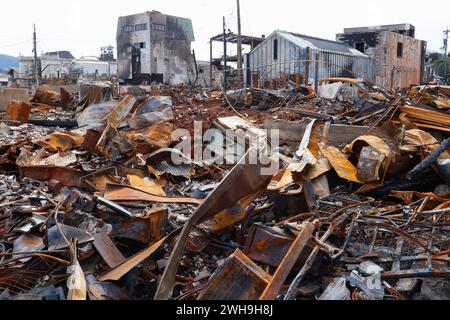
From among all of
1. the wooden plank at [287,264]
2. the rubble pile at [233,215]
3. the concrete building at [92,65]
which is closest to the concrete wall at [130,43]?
the concrete building at [92,65]

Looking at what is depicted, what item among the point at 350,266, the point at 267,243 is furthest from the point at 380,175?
the point at 267,243

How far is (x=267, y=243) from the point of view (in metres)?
3.23

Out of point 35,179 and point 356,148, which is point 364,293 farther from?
point 35,179

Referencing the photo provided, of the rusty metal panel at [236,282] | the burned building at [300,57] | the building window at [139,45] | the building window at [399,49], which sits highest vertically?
the building window at [139,45]

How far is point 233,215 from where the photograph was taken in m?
3.84

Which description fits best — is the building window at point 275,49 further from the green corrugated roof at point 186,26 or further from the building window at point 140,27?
the green corrugated roof at point 186,26

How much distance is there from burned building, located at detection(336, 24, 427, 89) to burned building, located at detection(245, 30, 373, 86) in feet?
3.18

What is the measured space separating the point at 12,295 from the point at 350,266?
2.62 m

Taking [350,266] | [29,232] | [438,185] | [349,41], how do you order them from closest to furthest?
1. [350,266]
2. [29,232]
3. [438,185]
4. [349,41]

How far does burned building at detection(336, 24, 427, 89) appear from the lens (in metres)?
26.0

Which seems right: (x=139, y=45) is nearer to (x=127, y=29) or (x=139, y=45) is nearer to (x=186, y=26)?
(x=127, y=29)

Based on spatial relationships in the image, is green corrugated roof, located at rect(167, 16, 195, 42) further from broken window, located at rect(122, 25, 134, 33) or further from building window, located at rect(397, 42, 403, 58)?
building window, located at rect(397, 42, 403, 58)

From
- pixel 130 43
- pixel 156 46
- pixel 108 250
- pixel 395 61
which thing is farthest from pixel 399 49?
pixel 108 250

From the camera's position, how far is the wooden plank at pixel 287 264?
8.77 feet
